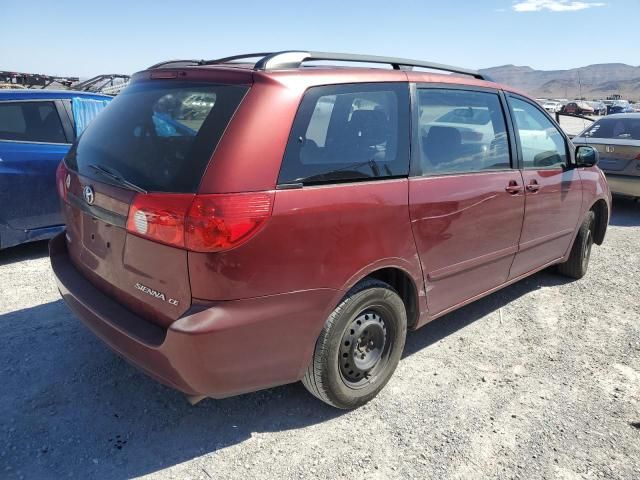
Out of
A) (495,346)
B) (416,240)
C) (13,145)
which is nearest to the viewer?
(416,240)

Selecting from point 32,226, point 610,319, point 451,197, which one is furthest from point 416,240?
point 32,226

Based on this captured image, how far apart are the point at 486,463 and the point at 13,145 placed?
470 centimetres

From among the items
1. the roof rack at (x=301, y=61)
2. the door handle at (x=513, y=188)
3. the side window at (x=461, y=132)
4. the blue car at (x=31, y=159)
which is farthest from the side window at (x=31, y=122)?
the door handle at (x=513, y=188)

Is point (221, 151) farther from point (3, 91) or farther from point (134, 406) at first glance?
point (3, 91)

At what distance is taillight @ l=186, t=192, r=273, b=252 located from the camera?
2.06 meters

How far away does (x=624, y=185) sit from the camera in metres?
7.64

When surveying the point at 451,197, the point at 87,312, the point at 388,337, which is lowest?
the point at 388,337

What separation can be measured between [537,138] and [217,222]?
2.94 m

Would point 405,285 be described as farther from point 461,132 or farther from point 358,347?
point 461,132

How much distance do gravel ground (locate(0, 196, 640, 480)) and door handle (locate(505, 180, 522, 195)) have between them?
107cm

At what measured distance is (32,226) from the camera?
Answer: 15.9 ft

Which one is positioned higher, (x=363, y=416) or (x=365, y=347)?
(x=365, y=347)

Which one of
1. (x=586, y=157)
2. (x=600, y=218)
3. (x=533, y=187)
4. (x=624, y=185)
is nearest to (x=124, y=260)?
(x=533, y=187)

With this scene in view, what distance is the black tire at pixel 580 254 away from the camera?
4.76 meters
